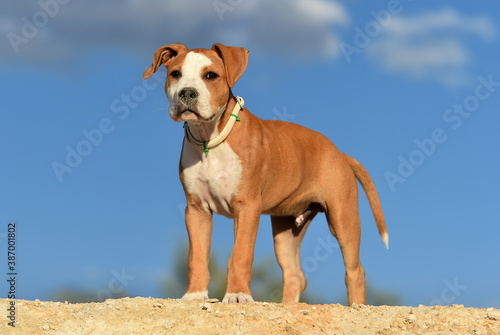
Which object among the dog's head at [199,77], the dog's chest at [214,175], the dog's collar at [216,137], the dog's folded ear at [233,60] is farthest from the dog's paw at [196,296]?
the dog's folded ear at [233,60]

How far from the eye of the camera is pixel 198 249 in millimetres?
7570

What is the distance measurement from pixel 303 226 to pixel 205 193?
2.48 meters

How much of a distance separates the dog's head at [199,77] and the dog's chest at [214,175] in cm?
52

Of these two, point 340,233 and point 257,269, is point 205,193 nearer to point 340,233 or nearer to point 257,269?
point 340,233

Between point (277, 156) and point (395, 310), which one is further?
point (277, 156)

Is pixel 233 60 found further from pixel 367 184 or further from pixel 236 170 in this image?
pixel 367 184

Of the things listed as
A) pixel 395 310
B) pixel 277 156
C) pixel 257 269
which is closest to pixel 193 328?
pixel 395 310

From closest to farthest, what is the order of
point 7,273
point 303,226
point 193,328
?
point 193,328 < point 7,273 < point 303,226

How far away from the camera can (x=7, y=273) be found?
25.6 ft

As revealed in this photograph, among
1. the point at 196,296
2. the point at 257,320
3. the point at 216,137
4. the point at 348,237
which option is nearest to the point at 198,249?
the point at 196,296

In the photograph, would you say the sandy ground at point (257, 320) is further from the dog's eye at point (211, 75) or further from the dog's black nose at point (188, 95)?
the dog's eye at point (211, 75)

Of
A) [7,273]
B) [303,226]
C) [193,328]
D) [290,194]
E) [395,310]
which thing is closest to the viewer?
[193,328]

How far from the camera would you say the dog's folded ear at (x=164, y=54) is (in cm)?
747

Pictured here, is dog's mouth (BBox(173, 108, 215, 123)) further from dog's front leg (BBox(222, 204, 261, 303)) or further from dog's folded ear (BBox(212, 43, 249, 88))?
dog's front leg (BBox(222, 204, 261, 303))
